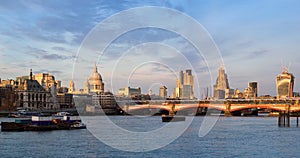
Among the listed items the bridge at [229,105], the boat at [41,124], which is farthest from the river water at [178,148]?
the bridge at [229,105]

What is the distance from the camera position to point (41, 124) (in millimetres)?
79938

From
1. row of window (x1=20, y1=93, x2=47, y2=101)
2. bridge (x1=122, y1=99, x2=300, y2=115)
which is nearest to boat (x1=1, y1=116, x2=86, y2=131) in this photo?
bridge (x1=122, y1=99, x2=300, y2=115)

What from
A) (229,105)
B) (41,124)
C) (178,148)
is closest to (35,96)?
(229,105)

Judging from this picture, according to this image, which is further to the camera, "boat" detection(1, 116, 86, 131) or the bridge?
the bridge

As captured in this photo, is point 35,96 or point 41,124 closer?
point 41,124

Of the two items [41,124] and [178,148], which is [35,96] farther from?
[178,148]

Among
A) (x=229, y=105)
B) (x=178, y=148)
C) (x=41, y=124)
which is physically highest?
(x=229, y=105)

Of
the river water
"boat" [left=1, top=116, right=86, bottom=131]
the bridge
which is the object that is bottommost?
the river water

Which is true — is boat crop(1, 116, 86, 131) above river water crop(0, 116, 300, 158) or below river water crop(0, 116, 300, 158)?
above

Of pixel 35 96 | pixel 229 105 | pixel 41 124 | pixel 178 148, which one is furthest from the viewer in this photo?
pixel 35 96

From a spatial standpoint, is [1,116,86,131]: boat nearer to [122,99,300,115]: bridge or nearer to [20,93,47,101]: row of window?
[122,99,300,115]: bridge

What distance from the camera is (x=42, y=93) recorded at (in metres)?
184

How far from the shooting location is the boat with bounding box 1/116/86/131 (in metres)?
76.5

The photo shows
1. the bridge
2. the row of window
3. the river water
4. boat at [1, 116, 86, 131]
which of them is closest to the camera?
the river water
